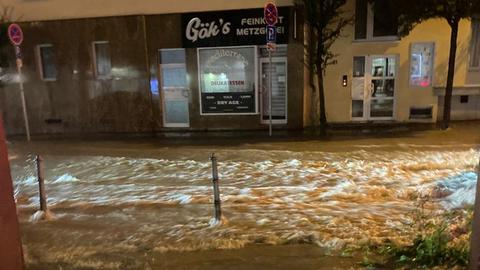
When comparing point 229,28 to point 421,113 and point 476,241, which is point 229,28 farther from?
point 476,241

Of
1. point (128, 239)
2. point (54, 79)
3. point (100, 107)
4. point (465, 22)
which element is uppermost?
point (465, 22)

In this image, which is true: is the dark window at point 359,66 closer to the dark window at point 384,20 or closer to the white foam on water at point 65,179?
the dark window at point 384,20

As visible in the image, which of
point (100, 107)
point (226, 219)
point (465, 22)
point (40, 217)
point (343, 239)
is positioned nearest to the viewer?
point (343, 239)

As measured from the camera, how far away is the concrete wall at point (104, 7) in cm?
1429

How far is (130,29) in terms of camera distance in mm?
14852

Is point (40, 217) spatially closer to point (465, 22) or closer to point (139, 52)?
point (139, 52)

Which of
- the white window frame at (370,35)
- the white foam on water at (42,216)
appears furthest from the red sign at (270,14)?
the white foam on water at (42,216)

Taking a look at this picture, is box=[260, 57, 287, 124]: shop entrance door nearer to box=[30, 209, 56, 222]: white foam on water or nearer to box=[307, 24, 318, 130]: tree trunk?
box=[307, 24, 318, 130]: tree trunk

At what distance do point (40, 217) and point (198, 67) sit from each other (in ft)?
29.8

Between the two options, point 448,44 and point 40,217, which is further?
point 448,44

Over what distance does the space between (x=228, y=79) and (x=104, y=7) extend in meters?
5.00

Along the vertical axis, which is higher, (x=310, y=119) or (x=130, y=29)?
(x=130, y=29)

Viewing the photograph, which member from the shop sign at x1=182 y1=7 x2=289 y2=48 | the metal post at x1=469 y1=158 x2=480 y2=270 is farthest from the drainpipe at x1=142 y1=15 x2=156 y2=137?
the metal post at x1=469 y1=158 x2=480 y2=270

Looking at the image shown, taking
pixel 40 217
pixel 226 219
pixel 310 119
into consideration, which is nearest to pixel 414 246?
pixel 226 219
